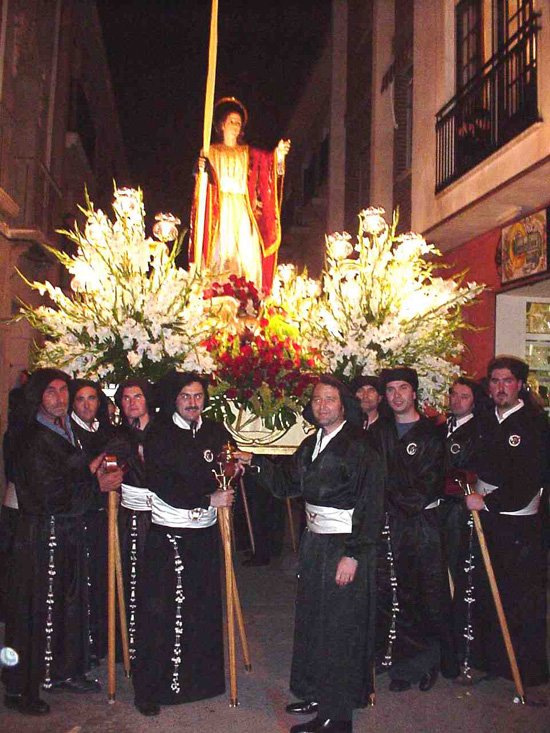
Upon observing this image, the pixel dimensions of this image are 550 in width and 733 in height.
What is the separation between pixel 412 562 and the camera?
A: 482cm

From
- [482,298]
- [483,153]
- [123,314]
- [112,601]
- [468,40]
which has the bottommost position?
[112,601]

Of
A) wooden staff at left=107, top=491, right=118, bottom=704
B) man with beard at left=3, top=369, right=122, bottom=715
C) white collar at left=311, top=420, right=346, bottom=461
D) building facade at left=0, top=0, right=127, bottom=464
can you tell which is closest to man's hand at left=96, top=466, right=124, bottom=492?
man with beard at left=3, top=369, right=122, bottom=715

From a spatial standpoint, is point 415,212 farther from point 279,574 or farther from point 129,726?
point 129,726

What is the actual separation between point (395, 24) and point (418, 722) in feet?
41.0

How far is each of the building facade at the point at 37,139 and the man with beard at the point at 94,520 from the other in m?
6.40

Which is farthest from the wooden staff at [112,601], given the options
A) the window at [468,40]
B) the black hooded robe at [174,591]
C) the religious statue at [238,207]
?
the window at [468,40]

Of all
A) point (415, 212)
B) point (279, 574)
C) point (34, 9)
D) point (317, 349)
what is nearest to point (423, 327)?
point (317, 349)

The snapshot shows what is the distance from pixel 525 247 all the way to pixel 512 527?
16.8 ft

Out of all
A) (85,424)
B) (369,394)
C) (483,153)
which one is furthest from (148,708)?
(483,153)

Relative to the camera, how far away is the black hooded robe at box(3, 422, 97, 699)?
4.27m

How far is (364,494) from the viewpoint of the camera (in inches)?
160

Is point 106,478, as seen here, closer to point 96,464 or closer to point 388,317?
point 96,464

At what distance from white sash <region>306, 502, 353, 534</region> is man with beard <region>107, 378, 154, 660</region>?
122cm

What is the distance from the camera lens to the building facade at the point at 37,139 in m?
12.4
